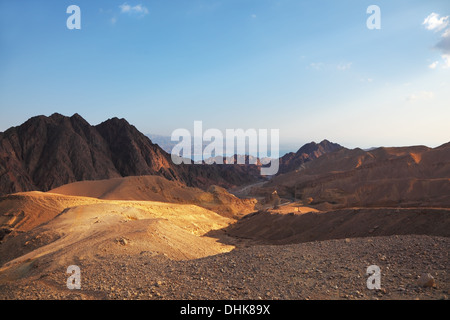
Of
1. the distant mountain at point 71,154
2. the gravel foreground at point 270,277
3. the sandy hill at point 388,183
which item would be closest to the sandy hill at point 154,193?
the sandy hill at point 388,183

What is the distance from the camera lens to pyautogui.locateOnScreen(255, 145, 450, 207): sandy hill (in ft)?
114

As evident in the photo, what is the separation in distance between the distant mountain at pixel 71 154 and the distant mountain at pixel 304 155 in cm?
4974

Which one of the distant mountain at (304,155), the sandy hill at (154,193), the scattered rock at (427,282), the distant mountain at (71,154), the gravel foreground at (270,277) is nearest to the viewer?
the scattered rock at (427,282)

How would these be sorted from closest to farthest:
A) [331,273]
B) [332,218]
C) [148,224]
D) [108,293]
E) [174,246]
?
[108,293]
[331,273]
[174,246]
[148,224]
[332,218]

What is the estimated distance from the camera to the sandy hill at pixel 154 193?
118 feet

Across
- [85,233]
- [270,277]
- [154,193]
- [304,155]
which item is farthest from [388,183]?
[304,155]

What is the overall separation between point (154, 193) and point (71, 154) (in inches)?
1277

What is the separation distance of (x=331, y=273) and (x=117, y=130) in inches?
3005

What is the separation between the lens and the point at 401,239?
29.4 ft

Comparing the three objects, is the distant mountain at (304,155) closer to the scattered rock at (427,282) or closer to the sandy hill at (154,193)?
the sandy hill at (154,193)

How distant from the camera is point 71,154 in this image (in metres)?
62.8
